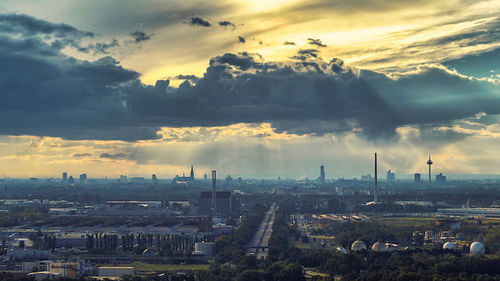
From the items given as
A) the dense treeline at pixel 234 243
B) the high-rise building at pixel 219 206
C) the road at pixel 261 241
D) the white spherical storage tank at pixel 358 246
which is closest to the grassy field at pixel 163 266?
the dense treeline at pixel 234 243

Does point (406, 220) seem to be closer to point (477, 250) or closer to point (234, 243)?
point (234, 243)

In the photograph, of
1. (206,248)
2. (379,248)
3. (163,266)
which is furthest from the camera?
(206,248)

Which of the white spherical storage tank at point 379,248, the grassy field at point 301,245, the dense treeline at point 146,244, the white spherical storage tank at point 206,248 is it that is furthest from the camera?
the grassy field at point 301,245

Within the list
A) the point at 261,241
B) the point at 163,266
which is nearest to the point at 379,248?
the point at 261,241

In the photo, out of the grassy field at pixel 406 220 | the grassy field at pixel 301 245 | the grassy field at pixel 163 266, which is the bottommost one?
the grassy field at pixel 163 266

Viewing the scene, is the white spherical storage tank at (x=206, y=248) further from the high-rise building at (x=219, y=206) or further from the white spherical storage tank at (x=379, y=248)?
the high-rise building at (x=219, y=206)

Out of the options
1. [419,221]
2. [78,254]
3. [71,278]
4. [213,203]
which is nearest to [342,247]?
[78,254]

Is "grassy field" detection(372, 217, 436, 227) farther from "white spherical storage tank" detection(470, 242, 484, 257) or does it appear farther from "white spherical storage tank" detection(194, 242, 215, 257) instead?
"white spherical storage tank" detection(194, 242, 215, 257)

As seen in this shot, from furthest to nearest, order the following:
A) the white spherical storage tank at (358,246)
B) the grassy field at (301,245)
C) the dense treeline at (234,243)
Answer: the grassy field at (301,245)
the white spherical storage tank at (358,246)
the dense treeline at (234,243)

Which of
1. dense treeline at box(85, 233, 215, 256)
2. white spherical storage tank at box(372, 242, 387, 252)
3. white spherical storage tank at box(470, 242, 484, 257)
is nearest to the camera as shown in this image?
white spherical storage tank at box(470, 242, 484, 257)

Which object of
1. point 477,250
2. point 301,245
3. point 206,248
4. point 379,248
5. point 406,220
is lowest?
point 301,245

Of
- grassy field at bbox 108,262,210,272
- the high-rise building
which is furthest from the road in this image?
the high-rise building

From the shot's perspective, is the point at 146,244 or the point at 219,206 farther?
the point at 219,206

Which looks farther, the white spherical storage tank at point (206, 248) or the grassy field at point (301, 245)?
the grassy field at point (301, 245)
